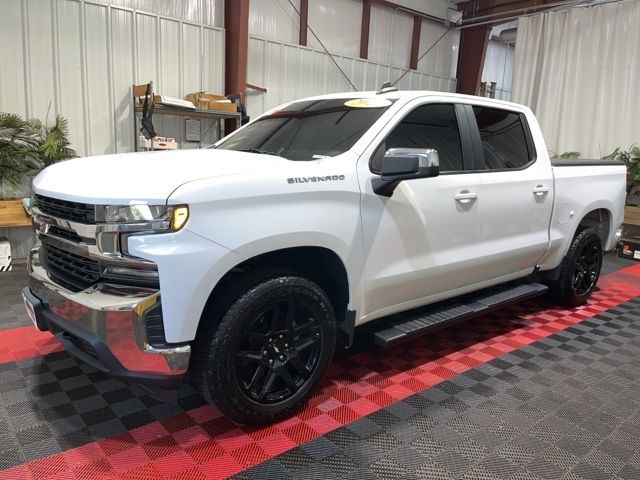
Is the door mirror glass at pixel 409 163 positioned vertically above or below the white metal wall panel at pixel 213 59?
below

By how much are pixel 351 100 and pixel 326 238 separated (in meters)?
1.12

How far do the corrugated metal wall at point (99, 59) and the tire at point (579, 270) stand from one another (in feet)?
17.5

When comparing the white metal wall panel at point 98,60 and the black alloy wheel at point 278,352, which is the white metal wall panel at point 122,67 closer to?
the white metal wall panel at point 98,60

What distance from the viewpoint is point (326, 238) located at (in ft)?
7.55

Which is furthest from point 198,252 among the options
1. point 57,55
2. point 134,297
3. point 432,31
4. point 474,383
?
point 432,31

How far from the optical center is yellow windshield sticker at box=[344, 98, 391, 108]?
282 cm

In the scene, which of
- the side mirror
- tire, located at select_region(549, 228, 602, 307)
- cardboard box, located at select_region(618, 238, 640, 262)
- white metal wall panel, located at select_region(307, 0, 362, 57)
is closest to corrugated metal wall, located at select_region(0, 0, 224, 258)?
white metal wall panel, located at select_region(307, 0, 362, 57)

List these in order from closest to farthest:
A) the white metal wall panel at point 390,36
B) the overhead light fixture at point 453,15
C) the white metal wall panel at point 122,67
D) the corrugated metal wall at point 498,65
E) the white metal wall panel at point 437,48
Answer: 1. the white metal wall panel at point 122,67
2. the white metal wall panel at point 390,36
3. the overhead light fixture at point 453,15
4. the white metal wall panel at point 437,48
5. the corrugated metal wall at point 498,65

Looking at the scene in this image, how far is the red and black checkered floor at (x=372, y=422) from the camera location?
6.79 ft

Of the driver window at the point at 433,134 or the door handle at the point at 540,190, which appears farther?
the door handle at the point at 540,190

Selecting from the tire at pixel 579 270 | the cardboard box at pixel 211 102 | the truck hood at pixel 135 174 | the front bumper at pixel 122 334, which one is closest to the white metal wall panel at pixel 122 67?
the cardboard box at pixel 211 102

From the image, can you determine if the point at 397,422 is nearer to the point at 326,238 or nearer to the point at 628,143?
the point at 326,238

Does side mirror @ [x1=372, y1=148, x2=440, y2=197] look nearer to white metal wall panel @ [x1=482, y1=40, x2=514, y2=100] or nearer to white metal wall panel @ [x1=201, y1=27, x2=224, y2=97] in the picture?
white metal wall panel @ [x1=201, y1=27, x2=224, y2=97]

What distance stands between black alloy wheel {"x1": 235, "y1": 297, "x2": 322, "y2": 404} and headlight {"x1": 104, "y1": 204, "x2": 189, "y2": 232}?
0.56 meters
